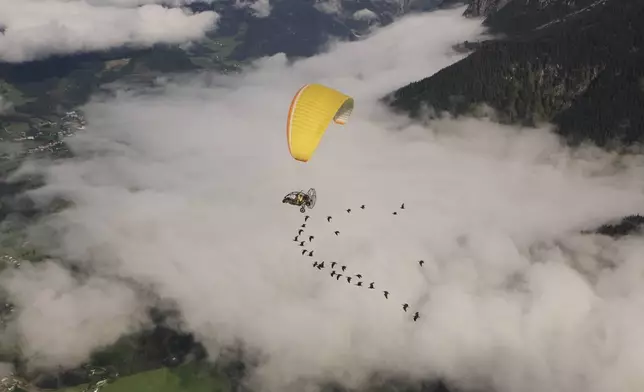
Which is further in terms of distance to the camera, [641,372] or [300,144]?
[641,372]

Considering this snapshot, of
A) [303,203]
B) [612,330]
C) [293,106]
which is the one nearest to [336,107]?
[293,106]

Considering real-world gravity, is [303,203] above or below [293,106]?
below

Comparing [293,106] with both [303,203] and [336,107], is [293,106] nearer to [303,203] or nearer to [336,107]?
[336,107]

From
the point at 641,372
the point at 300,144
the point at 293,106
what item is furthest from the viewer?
the point at 641,372

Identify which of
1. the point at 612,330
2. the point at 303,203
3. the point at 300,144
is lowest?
the point at 612,330

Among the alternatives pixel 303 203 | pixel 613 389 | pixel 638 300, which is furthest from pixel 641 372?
pixel 303 203

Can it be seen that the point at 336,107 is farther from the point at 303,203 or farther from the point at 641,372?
the point at 641,372

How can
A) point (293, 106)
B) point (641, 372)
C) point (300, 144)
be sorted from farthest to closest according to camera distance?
point (641, 372), point (293, 106), point (300, 144)
